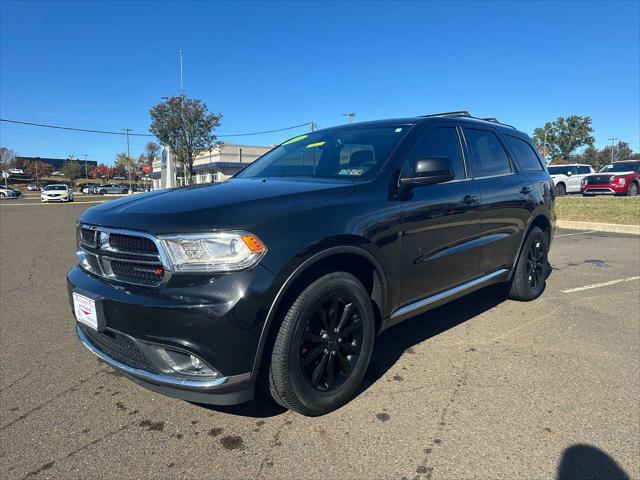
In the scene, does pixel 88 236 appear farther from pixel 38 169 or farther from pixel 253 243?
pixel 38 169

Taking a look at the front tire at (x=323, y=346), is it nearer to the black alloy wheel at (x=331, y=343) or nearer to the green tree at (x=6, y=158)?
the black alloy wheel at (x=331, y=343)

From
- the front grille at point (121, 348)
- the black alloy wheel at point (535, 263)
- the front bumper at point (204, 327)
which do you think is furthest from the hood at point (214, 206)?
the black alloy wheel at point (535, 263)

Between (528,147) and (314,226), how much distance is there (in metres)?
3.75

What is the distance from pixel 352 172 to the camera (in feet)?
Answer: 10.6

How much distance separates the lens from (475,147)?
4.13 metres

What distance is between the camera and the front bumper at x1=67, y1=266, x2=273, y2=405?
2.18 metres

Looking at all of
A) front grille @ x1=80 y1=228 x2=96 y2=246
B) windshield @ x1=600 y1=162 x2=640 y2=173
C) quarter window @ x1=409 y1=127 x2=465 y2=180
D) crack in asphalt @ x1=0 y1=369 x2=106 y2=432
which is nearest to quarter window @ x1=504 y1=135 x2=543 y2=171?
quarter window @ x1=409 y1=127 x2=465 y2=180

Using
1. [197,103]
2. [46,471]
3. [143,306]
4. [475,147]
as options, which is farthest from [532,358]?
[197,103]

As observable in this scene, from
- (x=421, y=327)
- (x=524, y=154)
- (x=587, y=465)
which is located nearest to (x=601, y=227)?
(x=524, y=154)

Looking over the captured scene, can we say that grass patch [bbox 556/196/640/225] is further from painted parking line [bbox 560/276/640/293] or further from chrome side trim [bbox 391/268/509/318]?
chrome side trim [bbox 391/268/509/318]

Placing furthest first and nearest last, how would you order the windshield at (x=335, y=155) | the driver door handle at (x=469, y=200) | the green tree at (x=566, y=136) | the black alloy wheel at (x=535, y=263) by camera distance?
the green tree at (x=566, y=136) → the black alloy wheel at (x=535, y=263) → the driver door handle at (x=469, y=200) → the windshield at (x=335, y=155)

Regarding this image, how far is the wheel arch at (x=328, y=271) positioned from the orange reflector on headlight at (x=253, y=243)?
0.71 ft

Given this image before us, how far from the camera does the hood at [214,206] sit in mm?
2295

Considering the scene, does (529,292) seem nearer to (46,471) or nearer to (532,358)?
(532,358)
